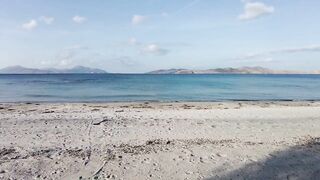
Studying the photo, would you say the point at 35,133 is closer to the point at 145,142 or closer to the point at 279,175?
the point at 145,142

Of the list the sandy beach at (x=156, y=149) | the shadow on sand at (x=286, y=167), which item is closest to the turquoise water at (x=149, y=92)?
the sandy beach at (x=156, y=149)

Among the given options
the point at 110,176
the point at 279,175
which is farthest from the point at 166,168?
the point at 279,175

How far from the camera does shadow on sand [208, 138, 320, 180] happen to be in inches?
291

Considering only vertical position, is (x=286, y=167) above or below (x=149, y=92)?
below

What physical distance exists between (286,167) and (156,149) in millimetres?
3284

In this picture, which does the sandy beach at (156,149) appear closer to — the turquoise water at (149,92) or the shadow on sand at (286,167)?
the shadow on sand at (286,167)

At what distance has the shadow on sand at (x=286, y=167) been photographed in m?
7.39

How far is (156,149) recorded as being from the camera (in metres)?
9.20

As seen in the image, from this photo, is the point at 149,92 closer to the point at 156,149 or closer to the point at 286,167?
the point at 156,149

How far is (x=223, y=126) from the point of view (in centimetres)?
1271

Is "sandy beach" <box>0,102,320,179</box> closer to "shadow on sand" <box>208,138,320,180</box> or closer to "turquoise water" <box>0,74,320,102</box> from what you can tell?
"shadow on sand" <box>208,138,320,180</box>

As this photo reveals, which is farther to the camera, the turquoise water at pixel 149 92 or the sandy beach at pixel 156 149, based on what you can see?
the turquoise water at pixel 149 92

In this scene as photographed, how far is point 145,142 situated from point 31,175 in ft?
12.0

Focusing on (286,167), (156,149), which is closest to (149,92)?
(156,149)
